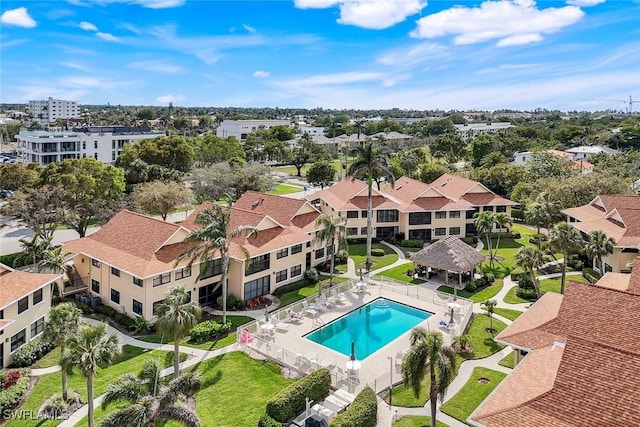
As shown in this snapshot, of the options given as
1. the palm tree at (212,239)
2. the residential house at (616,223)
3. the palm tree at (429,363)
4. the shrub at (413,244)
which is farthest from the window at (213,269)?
the residential house at (616,223)

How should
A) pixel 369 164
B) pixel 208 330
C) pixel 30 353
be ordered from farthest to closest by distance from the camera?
pixel 369 164, pixel 208 330, pixel 30 353

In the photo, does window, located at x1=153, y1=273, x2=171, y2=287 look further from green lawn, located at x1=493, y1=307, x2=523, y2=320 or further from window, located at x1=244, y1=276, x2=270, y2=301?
green lawn, located at x1=493, y1=307, x2=523, y2=320

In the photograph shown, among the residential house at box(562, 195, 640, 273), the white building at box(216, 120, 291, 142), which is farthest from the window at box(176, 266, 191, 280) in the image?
the white building at box(216, 120, 291, 142)

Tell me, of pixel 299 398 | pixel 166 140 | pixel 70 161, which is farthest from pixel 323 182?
pixel 299 398

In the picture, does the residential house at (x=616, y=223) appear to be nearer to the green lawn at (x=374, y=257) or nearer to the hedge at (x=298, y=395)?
the green lawn at (x=374, y=257)

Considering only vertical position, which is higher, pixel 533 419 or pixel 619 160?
pixel 619 160

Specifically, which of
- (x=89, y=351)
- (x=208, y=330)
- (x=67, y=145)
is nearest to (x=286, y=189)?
(x=67, y=145)

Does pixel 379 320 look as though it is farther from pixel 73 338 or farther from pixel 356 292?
pixel 73 338

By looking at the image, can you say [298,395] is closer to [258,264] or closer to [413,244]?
[258,264]
